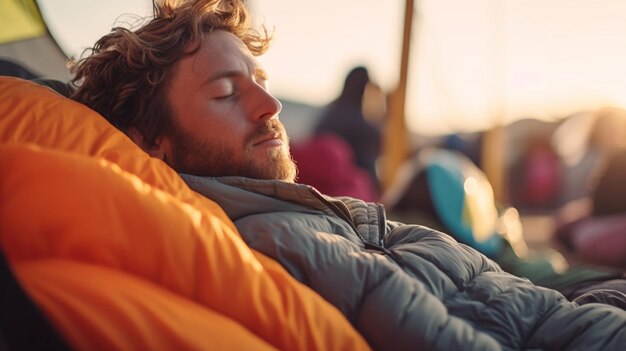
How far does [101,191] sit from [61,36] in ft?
4.14

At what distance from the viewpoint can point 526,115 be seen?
7.75m

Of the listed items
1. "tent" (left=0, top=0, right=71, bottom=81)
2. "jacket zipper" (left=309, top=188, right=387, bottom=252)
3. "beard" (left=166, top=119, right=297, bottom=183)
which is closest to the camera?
"jacket zipper" (left=309, top=188, right=387, bottom=252)

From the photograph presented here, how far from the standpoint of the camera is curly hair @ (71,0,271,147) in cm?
135

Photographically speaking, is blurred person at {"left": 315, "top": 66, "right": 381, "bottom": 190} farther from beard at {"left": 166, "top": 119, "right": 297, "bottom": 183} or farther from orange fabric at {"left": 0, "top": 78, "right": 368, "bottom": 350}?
orange fabric at {"left": 0, "top": 78, "right": 368, "bottom": 350}

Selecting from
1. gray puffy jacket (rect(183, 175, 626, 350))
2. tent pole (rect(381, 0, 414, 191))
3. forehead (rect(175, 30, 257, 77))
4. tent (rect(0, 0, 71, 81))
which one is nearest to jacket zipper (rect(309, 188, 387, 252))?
gray puffy jacket (rect(183, 175, 626, 350))

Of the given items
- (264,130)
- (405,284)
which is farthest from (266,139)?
(405,284)

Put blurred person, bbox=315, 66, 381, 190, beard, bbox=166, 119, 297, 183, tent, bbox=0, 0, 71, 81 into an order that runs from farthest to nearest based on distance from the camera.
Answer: blurred person, bbox=315, 66, 381, 190 < tent, bbox=0, 0, 71, 81 < beard, bbox=166, 119, 297, 183

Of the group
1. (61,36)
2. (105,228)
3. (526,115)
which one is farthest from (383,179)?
(526,115)

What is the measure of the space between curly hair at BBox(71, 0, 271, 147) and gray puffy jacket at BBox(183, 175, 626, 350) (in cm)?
33

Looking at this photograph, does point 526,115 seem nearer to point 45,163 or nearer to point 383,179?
point 383,179

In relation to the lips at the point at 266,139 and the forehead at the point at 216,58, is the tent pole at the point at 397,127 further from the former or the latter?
the lips at the point at 266,139

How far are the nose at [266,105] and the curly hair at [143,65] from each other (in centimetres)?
19

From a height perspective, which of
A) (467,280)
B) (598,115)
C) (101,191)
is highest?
(101,191)

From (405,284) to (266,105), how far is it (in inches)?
21.3
